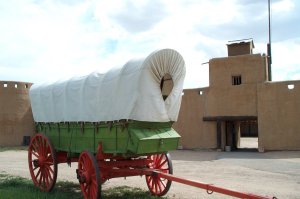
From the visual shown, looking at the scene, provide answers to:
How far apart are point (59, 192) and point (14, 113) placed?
2182 cm

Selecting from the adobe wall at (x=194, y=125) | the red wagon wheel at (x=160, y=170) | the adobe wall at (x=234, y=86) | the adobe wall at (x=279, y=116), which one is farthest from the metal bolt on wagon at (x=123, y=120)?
the adobe wall at (x=194, y=125)

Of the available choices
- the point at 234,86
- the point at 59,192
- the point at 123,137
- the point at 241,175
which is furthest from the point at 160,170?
the point at 234,86

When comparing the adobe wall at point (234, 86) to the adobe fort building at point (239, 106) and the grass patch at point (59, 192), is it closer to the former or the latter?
the adobe fort building at point (239, 106)

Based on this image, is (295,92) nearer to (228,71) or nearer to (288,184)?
(228,71)

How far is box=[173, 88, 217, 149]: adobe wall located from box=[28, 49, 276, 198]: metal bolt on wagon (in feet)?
49.2

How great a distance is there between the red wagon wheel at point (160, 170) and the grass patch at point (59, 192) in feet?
0.73

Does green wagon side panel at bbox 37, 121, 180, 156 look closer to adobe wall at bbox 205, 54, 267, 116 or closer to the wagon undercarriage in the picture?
the wagon undercarriage

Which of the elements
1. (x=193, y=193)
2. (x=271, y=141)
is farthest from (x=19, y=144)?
(x=193, y=193)

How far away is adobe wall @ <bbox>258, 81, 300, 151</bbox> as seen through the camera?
21.2 m

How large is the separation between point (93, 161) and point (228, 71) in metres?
17.0

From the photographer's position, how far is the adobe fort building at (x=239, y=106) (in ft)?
70.2

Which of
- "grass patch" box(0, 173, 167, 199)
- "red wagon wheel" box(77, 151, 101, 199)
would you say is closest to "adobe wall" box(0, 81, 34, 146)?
"grass patch" box(0, 173, 167, 199)

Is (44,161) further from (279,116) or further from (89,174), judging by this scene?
(279,116)

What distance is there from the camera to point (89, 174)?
8195 millimetres
